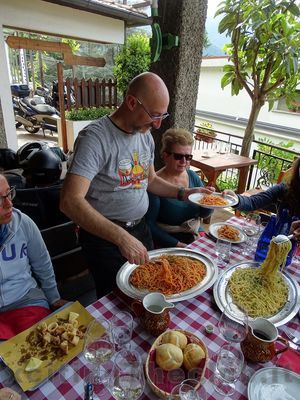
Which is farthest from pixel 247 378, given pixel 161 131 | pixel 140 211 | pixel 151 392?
pixel 161 131

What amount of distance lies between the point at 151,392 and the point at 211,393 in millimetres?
198

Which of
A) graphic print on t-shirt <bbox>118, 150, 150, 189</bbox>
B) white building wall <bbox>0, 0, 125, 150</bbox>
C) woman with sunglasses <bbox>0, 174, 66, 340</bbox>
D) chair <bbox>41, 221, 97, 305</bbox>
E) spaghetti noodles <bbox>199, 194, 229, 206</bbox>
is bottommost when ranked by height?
chair <bbox>41, 221, 97, 305</bbox>

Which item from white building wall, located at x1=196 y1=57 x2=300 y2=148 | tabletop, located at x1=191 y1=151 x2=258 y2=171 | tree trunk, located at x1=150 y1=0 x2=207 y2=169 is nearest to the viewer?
tree trunk, located at x1=150 y1=0 x2=207 y2=169

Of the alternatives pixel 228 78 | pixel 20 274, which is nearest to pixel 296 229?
pixel 20 274

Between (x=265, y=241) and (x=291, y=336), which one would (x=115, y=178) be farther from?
(x=291, y=336)

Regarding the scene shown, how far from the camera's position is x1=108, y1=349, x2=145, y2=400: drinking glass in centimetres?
89

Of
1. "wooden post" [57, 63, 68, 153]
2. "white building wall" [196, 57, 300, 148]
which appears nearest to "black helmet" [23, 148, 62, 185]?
"wooden post" [57, 63, 68, 153]

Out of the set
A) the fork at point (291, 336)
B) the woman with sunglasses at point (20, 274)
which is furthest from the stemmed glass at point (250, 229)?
the woman with sunglasses at point (20, 274)

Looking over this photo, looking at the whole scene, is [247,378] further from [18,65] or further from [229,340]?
[18,65]

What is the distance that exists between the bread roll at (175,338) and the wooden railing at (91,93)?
7.54m

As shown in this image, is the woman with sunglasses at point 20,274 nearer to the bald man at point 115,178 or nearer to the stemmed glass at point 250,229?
the bald man at point 115,178

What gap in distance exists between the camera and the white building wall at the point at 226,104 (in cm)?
1390

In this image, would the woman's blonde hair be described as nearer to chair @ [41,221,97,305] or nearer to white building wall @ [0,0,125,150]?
chair @ [41,221,97,305]

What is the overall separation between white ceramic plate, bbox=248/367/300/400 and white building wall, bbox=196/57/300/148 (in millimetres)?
13729
